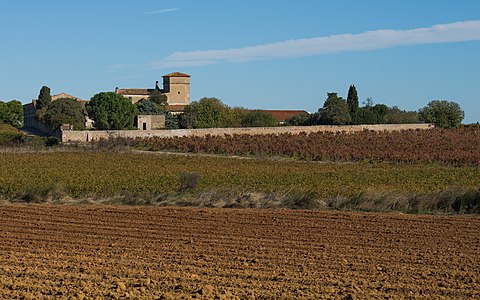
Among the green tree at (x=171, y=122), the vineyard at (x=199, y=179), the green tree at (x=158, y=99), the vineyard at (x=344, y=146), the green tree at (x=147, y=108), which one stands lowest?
the vineyard at (x=199, y=179)

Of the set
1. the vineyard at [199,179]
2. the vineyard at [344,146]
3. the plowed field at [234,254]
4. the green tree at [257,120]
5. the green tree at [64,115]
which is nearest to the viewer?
the plowed field at [234,254]

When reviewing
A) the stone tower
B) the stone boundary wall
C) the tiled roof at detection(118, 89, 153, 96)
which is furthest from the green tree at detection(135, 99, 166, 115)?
the stone tower

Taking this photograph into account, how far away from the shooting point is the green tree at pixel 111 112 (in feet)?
311

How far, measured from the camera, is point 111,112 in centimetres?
9519

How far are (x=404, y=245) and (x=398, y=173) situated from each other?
82.5ft

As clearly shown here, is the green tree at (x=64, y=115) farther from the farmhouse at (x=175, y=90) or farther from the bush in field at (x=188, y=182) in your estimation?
the bush in field at (x=188, y=182)

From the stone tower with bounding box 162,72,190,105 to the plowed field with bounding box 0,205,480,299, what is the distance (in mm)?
117565

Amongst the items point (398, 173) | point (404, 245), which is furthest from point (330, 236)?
point (398, 173)

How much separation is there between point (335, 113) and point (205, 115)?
63.2ft

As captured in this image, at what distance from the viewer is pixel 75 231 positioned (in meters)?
20.7

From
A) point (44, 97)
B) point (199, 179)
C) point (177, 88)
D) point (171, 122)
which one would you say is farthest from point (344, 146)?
point (177, 88)

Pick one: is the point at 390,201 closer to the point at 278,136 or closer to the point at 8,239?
the point at 8,239

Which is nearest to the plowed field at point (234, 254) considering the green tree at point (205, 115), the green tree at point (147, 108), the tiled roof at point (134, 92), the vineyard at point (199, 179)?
the vineyard at point (199, 179)

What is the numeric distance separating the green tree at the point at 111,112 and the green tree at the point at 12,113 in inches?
1341
